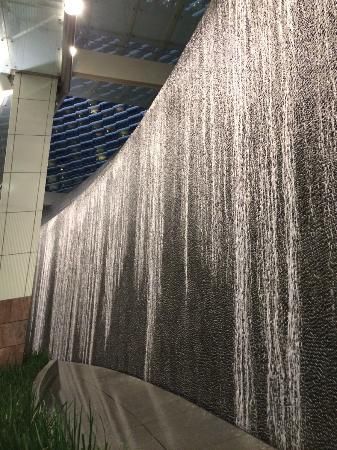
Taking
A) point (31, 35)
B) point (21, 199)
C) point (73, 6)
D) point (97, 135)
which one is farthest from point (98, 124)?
point (73, 6)

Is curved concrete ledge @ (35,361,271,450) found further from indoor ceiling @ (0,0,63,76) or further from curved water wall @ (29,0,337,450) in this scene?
indoor ceiling @ (0,0,63,76)

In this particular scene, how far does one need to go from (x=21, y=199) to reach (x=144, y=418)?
336 cm

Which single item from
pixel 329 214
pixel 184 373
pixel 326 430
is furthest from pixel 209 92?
pixel 326 430

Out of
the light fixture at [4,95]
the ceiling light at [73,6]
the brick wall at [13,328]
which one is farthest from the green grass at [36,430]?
the light fixture at [4,95]

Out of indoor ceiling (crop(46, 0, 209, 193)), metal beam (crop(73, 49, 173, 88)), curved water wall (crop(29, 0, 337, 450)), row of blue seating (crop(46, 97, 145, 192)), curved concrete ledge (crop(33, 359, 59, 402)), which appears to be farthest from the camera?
row of blue seating (crop(46, 97, 145, 192))

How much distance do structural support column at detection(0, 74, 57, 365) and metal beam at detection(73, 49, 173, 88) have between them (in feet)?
3.95

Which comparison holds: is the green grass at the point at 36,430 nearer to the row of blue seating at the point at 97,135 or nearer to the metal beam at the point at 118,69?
the metal beam at the point at 118,69

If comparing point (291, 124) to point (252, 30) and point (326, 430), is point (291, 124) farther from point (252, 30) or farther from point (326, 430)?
point (326, 430)

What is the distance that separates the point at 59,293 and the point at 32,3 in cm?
403

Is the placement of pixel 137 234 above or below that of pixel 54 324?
above

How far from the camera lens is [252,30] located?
218 centimetres

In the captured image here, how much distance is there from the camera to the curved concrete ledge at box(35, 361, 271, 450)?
186 cm

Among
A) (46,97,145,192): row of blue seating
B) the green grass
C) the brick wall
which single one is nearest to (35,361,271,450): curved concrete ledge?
the green grass

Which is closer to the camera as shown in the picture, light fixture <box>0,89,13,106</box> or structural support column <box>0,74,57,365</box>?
structural support column <box>0,74,57,365</box>
